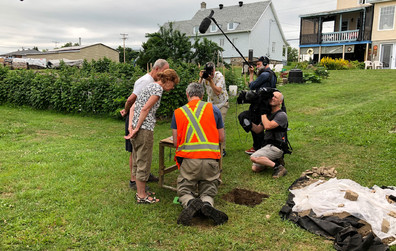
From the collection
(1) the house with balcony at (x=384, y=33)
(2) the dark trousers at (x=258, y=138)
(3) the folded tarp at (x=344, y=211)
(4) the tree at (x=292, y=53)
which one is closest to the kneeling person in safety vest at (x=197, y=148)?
(3) the folded tarp at (x=344, y=211)

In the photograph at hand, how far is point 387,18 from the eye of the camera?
21.7 m

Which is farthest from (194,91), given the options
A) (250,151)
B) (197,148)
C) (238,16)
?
(238,16)

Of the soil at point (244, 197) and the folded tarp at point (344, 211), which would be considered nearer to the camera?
the folded tarp at point (344, 211)

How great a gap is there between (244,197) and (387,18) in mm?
22787

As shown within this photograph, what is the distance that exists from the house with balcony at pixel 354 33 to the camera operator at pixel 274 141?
18363 mm

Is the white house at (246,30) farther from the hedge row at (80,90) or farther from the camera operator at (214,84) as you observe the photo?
the camera operator at (214,84)

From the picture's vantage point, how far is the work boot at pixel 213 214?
133 inches

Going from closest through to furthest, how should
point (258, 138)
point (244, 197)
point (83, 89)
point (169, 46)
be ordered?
point (244, 197) → point (258, 138) → point (83, 89) → point (169, 46)

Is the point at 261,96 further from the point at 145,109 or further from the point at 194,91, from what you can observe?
the point at 145,109

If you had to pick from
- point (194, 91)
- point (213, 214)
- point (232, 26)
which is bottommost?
point (213, 214)

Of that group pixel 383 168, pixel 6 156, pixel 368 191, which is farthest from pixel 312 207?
pixel 6 156

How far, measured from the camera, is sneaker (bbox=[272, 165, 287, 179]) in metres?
4.88

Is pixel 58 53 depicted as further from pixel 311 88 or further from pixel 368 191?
pixel 368 191

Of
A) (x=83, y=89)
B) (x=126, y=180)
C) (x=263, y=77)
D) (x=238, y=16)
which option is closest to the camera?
(x=126, y=180)
